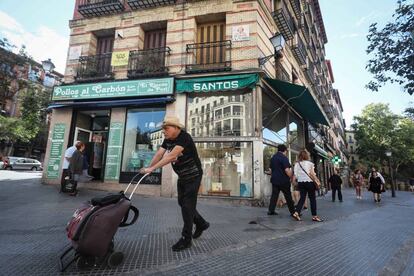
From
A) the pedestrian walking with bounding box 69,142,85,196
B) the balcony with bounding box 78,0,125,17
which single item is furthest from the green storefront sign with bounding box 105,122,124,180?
the balcony with bounding box 78,0,125,17

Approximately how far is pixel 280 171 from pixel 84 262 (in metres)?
5.20

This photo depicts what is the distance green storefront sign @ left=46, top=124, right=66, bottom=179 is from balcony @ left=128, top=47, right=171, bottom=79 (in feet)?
13.7

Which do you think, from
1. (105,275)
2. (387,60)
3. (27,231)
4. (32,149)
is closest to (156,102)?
(27,231)

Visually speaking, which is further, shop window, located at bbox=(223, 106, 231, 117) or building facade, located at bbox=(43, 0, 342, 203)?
shop window, located at bbox=(223, 106, 231, 117)

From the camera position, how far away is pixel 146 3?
36.4 ft

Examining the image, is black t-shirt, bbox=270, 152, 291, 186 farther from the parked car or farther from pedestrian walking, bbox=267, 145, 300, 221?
the parked car

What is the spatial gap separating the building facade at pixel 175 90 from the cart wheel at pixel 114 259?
6.54m

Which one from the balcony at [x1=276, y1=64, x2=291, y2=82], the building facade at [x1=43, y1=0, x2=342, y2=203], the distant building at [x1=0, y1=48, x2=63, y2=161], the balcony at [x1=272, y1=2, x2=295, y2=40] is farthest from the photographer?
the distant building at [x1=0, y1=48, x2=63, y2=161]

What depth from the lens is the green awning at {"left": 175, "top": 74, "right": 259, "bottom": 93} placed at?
29.5 ft

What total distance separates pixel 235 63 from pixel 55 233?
8.16 meters

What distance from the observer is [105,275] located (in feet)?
7.72

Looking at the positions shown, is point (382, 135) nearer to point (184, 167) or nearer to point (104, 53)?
point (104, 53)

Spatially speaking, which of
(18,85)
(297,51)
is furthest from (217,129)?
(18,85)

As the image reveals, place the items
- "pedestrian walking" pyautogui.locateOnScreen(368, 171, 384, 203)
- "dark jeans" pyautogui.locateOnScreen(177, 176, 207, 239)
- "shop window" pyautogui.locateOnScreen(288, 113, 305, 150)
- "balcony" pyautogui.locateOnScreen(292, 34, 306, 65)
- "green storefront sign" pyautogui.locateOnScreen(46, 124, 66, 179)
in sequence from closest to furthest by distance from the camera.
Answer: "dark jeans" pyautogui.locateOnScreen(177, 176, 207, 239), "green storefront sign" pyautogui.locateOnScreen(46, 124, 66, 179), "pedestrian walking" pyautogui.locateOnScreen(368, 171, 384, 203), "shop window" pyautogui.locateOnScreen(288, 113, 305, 150), "balcony" pyautogui.locateOnScreen(292, 34, 306, 65)
